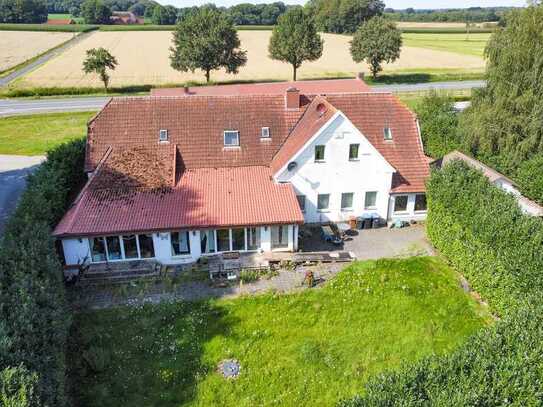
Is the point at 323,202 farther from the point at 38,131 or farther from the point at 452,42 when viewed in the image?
the point at 452,42

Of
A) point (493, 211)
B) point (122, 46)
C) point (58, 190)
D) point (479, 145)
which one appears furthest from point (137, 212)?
point (122, 46)

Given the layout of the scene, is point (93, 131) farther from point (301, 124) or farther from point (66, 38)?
point (66, 38)

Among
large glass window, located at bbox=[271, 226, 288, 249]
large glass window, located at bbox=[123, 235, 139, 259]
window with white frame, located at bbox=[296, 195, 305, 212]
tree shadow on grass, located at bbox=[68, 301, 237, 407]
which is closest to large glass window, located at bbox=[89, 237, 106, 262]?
large glass window, located at bbox=[123, 235, 139, 259]

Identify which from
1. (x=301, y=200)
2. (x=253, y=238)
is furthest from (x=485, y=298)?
(x=253, y=238)

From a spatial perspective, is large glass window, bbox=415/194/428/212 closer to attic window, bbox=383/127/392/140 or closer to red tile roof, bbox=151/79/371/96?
attic window, bbox=383/127/392/140

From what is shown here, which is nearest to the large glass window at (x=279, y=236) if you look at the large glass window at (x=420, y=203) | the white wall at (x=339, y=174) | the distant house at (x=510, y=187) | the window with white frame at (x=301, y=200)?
the window with white frame at (x=301, y=200)
